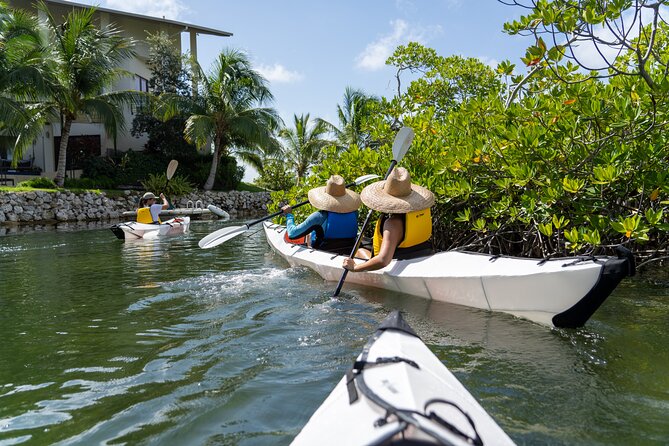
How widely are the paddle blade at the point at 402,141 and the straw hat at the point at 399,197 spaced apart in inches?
36.0

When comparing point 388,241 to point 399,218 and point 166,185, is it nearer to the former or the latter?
point 399,218

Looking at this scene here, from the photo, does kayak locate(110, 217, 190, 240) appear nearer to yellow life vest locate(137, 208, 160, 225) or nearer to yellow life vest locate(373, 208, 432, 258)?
yellow life vest locate(137, 208, 160, 225)

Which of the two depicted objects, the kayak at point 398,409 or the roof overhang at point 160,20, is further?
the roof overhang at point 160,20

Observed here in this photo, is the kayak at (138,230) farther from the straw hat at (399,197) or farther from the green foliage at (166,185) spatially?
the green foliage at (166,185)

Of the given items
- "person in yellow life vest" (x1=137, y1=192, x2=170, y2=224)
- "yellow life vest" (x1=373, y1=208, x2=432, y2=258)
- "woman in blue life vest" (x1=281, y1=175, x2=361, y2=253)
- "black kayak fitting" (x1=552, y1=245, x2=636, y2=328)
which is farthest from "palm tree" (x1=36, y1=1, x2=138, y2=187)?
"black kayak fitting" (x1=552, y1=245, x2=636, y2=328)

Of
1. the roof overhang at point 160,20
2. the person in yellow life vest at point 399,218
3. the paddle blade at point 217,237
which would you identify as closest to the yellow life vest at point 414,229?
the person in yellow life vest at point 399,218

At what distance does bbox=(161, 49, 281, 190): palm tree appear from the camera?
22.7 meters

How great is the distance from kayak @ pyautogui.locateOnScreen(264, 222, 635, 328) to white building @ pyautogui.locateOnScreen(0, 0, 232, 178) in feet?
66.3

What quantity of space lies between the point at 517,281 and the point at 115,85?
2518cm

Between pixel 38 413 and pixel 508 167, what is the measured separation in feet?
14.2

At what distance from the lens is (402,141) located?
6238mm

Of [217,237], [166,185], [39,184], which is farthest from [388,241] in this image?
[166,185]

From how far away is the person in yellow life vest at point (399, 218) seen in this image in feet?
17.0

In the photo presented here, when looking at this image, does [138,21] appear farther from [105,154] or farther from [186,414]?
[186,414]
